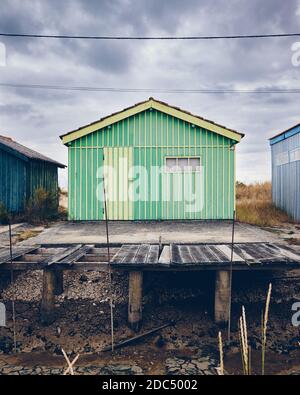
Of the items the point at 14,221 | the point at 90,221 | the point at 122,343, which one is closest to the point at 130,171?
the point at 90,221

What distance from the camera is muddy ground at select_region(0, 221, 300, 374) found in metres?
4.76

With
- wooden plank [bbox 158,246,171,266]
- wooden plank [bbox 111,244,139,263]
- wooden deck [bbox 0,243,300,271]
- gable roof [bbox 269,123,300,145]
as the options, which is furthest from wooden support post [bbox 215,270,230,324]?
gable roof [bbox 269,123,300,145]

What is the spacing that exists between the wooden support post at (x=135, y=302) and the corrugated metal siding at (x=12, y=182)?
983 centimetres

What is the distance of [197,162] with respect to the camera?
13.1 meters

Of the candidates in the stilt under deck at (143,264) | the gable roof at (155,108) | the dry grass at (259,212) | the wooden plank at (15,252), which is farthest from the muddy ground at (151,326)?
the gable roof at (155,108)

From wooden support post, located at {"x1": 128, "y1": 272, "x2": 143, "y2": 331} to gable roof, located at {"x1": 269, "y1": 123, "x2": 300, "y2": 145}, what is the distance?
452 inches

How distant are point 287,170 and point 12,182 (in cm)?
1183

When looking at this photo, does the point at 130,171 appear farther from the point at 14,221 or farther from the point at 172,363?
the point at 172,363

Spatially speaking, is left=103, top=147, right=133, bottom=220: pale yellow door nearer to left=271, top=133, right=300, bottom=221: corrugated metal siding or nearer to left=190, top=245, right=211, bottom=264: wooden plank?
left=190, top=245, right=211, bottom=264: wooden plank

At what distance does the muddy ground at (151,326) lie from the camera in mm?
4758

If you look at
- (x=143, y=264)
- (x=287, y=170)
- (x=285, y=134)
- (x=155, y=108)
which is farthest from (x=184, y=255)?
(x=285, y=134)

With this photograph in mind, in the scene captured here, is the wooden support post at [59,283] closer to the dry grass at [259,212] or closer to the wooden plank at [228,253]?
the wooden plank at [228,253]
